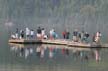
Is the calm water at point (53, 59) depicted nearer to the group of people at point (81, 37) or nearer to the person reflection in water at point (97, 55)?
the person reflection in water at point (97, 55)

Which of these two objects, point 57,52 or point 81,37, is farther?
point 81,37

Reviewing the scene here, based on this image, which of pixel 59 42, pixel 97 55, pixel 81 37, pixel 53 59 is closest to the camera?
pixel 53 59

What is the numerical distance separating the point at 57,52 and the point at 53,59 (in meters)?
5.78

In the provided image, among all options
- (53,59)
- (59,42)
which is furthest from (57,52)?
(59,42)

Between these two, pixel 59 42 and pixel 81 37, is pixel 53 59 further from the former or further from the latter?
pixel 59 42

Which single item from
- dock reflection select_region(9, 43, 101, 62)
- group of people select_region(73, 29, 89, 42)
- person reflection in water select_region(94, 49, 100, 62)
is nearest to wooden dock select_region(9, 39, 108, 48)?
group of people select_region(73, 29, 89, 42)

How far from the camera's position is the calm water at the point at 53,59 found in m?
36.3

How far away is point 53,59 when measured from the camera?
41281mm

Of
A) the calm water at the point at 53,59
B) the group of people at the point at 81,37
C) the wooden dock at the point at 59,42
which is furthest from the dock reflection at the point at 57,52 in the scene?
the group of people at the point at 81,37

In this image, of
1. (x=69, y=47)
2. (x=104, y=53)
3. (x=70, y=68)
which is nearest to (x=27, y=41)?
(x=69, y=47)

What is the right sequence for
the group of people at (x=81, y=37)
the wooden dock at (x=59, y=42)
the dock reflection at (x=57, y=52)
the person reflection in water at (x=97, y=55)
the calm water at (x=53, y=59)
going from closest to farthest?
the calm water at (x=53, y=59) → the person reflection in water at (x=97, y=55) → the dock reflection at (x=57, y=52) → the wooden dock at (x=59, y=42) → the group of people at (x=81, y=37)

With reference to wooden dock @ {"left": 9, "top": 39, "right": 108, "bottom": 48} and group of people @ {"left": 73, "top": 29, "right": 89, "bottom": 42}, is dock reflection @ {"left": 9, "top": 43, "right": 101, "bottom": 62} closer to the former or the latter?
wooden dock @ {"left": 9, "top": 39, "right": 108, "bottom": 48}

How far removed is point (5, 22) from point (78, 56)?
14153 cm

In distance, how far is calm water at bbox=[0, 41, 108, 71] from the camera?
36.3 metres
